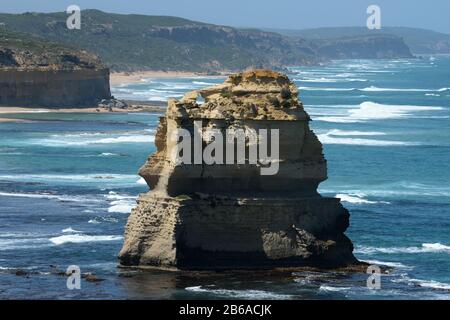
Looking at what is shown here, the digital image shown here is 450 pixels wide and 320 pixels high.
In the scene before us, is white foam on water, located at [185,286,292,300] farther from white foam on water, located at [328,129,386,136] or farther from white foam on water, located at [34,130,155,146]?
white foam on water, located at [328,129,386,136]

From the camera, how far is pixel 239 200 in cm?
4522

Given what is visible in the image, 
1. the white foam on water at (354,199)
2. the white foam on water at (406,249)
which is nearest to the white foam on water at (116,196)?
the white foam on water at (354,199)

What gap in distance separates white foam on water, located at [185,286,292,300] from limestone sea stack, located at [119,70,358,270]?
2725 mm

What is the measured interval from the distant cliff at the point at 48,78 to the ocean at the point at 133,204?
6047mm

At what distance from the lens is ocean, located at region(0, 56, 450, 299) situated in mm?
42969

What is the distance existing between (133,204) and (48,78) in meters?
70.5

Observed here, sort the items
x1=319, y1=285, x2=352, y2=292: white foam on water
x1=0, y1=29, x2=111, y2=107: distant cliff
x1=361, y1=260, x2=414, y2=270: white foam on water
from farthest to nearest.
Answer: x1=0, y1=29, x2=111, y2=107: distant cliff, x1=361, y1=260, x2=414, y2=270: white foam on water, x1=319, y1=285, x2=352, y2=292: white foam on water

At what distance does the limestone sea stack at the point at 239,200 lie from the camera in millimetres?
44969

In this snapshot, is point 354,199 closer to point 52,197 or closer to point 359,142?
point 52,197

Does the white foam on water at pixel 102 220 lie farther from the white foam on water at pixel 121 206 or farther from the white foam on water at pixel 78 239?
the white foam on water at pixel 78 239

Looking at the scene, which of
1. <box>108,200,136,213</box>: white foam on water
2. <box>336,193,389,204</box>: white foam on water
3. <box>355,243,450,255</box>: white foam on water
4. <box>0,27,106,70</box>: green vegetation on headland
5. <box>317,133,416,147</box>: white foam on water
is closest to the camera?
<box>355,243,450,255</box>: white foam on water

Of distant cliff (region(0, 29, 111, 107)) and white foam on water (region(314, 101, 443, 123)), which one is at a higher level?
distant cliff (region(0, 29, 111, 107))

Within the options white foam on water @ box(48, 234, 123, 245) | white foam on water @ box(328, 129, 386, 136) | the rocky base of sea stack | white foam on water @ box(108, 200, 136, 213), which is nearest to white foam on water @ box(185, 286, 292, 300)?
the rocky base of sea stack

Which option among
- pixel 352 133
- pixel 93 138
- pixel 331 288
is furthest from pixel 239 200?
pixel 352 133
